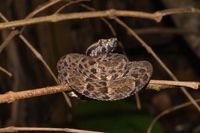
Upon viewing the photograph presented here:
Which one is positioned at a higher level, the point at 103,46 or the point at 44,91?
the point at 103,46

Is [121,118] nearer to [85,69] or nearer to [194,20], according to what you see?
[85,69]

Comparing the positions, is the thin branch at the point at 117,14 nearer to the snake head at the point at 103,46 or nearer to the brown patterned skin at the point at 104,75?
the brown patterned skin at the point at 104,75

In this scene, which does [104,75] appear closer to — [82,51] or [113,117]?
[113,117]

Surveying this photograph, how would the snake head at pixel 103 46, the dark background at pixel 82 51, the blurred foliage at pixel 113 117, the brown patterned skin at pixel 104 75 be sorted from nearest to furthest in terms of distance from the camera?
the brown patterned skin at pixel 104 75, the snake head at pixel 103 46, the blurred foliage at pixel 113 117, the dark background at pixel 82 51

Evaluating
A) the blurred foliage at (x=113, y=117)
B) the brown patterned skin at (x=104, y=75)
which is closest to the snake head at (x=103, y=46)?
the brown patterned skin at (x=104, y=75)

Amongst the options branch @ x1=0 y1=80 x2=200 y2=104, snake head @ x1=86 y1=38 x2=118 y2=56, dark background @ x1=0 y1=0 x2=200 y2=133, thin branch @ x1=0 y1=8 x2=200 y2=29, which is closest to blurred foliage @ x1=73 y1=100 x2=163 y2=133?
dark background @ x1=0 y1=0 x2=200 y2=133

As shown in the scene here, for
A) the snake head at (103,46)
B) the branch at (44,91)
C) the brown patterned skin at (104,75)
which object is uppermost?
the snake head at (103,46)

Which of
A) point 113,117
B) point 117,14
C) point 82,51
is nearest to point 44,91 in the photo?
point 117,14
